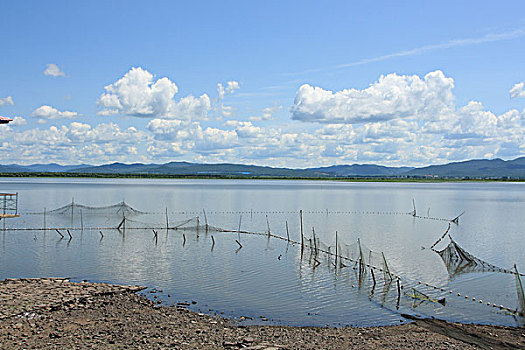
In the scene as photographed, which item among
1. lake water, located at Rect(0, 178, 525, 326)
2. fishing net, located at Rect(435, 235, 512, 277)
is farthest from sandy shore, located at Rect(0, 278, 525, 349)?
fishing net, located at Rect(435, 235, 512, 277)

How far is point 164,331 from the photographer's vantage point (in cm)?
1170

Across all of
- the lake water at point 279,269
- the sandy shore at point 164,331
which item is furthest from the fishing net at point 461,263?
the sandy shore at point 164,331

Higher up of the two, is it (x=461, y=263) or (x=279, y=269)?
(x=461, y=263)

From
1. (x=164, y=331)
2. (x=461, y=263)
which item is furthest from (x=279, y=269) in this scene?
(x=164, y=331)

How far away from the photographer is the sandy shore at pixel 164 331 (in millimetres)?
10734

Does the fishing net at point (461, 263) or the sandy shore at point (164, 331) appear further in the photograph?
the fishing net at point (461, 263)

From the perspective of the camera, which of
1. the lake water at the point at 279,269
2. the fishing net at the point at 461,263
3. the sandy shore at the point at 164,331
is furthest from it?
the fishing net at the point at 461,263

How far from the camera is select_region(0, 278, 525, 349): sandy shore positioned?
1073 cm

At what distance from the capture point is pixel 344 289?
17.4 m

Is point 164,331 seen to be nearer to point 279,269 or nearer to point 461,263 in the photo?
point 279,269

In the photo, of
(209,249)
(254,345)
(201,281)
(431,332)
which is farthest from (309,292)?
(209,249)

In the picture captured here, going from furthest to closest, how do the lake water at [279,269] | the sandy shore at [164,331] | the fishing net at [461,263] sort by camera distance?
1. the fishing net at [461,263]
2. the lake water at [279,269]
3. the sandy shore at [164,331]

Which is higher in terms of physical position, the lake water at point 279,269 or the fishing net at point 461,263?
the fishing net at point 461,263

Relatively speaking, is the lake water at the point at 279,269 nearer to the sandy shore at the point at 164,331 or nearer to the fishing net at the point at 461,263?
the fishing net at the point at 461,263
